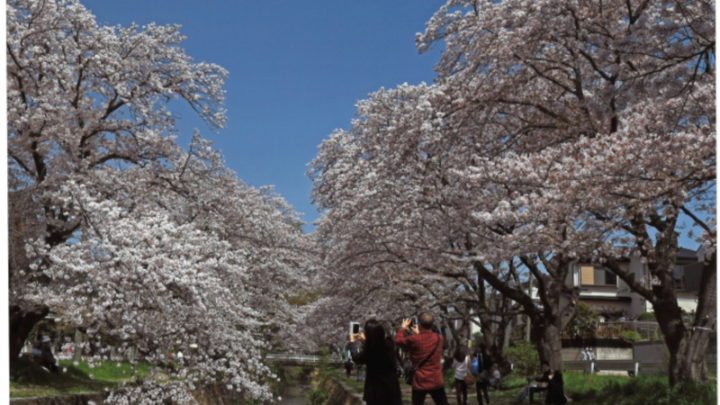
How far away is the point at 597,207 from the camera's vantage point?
9672mm

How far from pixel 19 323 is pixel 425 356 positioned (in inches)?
386

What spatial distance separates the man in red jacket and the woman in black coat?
0.64 ft

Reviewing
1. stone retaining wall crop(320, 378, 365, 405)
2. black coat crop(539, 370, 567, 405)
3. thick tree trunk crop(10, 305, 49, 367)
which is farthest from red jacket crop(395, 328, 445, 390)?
stone retaining wall crop(320, 378, 365, 405)

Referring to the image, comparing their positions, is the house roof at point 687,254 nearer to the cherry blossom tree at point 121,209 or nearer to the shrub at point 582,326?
the shrub at point 582,326

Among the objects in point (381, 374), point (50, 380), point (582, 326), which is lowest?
point (50, 380)

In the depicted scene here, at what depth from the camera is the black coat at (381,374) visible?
25.0 feet

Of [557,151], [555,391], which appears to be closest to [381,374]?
[557,151]

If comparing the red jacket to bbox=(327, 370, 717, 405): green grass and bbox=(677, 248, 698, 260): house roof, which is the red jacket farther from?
bbox=(677, 248, 698, 260): house roof

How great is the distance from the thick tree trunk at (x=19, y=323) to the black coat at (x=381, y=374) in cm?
799

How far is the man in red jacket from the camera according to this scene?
25.2 feet

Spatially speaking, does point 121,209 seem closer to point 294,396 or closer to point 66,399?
point 66,399

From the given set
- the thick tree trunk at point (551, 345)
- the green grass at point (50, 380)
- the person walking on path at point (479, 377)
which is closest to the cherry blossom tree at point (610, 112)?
the thick tree trunk at point (551, 345)

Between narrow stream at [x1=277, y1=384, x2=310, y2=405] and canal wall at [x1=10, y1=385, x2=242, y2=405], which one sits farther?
narrow stream at [x1=277, y1=384, x2=310, y2=405]

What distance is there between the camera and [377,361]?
766 cm
